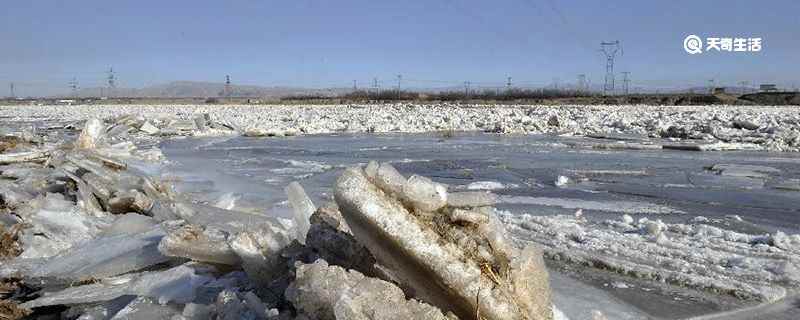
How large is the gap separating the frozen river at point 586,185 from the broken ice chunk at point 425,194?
1.14 m

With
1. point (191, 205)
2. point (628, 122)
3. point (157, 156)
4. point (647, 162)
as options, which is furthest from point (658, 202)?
point (628, 122)

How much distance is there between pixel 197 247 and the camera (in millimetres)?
3062

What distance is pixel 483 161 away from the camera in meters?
10.0

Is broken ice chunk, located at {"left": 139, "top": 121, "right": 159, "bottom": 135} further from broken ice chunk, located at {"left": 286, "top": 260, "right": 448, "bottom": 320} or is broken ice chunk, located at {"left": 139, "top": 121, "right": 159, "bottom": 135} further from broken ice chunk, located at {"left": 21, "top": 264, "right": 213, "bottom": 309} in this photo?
broken ice chunk, located at {"left": 286, "top": 260, "right": 448, "bottom": 320}

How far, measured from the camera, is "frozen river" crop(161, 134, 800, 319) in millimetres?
3430

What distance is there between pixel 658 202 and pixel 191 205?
439 cm

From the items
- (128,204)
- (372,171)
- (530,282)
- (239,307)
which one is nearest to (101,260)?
(128,204)

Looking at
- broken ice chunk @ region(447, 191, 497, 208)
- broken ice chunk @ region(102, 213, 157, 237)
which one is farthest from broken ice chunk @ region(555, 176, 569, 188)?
broken ice chunk @ region(447, 191, 497, 208)

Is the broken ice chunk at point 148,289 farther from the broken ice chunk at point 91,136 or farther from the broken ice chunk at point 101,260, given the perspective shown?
the broken ice chunk at point 91,136

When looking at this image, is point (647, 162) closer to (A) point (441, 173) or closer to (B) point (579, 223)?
(A) point (441, 173)

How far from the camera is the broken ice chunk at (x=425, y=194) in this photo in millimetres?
2189

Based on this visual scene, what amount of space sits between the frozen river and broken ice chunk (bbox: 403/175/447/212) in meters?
1.14

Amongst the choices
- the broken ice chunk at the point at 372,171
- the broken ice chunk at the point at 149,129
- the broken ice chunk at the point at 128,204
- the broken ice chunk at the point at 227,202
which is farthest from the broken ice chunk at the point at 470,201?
the broken ice chunk at the point at 149,129

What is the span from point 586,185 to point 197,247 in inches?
209
